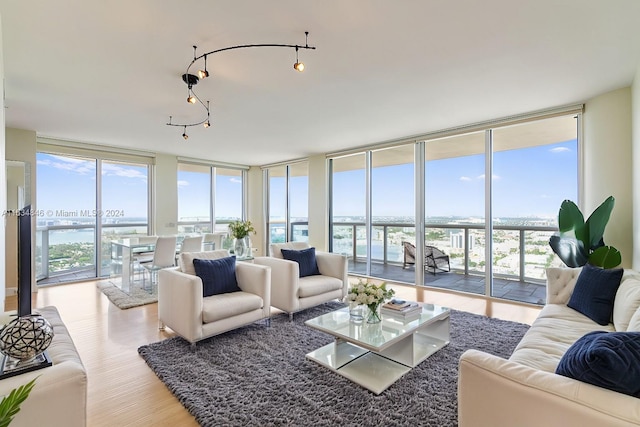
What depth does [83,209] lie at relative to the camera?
574cm

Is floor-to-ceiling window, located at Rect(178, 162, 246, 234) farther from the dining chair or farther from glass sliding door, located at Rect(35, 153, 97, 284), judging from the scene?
the dining chair

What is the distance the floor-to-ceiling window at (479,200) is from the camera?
415 centimetres

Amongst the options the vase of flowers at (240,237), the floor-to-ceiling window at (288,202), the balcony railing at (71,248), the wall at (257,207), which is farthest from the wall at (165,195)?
the vase of flowers at (240,237)

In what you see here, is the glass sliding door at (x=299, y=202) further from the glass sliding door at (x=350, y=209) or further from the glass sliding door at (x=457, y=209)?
the glass sliding door at (x=457, y=209)

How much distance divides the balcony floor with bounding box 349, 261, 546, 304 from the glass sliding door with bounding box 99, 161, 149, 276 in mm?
4530

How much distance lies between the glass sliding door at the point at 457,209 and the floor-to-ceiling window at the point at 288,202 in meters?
2.98

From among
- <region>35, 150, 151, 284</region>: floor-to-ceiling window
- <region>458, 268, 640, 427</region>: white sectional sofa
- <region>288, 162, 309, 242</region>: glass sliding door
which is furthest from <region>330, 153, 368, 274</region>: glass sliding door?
<region>458, 268, 640, 427</region>: white sectional sofa

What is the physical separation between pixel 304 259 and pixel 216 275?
1.23m

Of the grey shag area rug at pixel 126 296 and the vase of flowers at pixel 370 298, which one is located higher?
the vase of flowers at pixel 370 298

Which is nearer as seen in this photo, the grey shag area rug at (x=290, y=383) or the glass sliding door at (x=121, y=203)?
the grey shag area rug at (x=290, y=383)

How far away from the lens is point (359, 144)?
580 cm

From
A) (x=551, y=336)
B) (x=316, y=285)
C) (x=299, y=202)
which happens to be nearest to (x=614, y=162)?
(x=551, y=336)

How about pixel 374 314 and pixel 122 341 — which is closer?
pixel 374 314

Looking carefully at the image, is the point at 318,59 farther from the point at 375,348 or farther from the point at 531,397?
the point at 531,397
